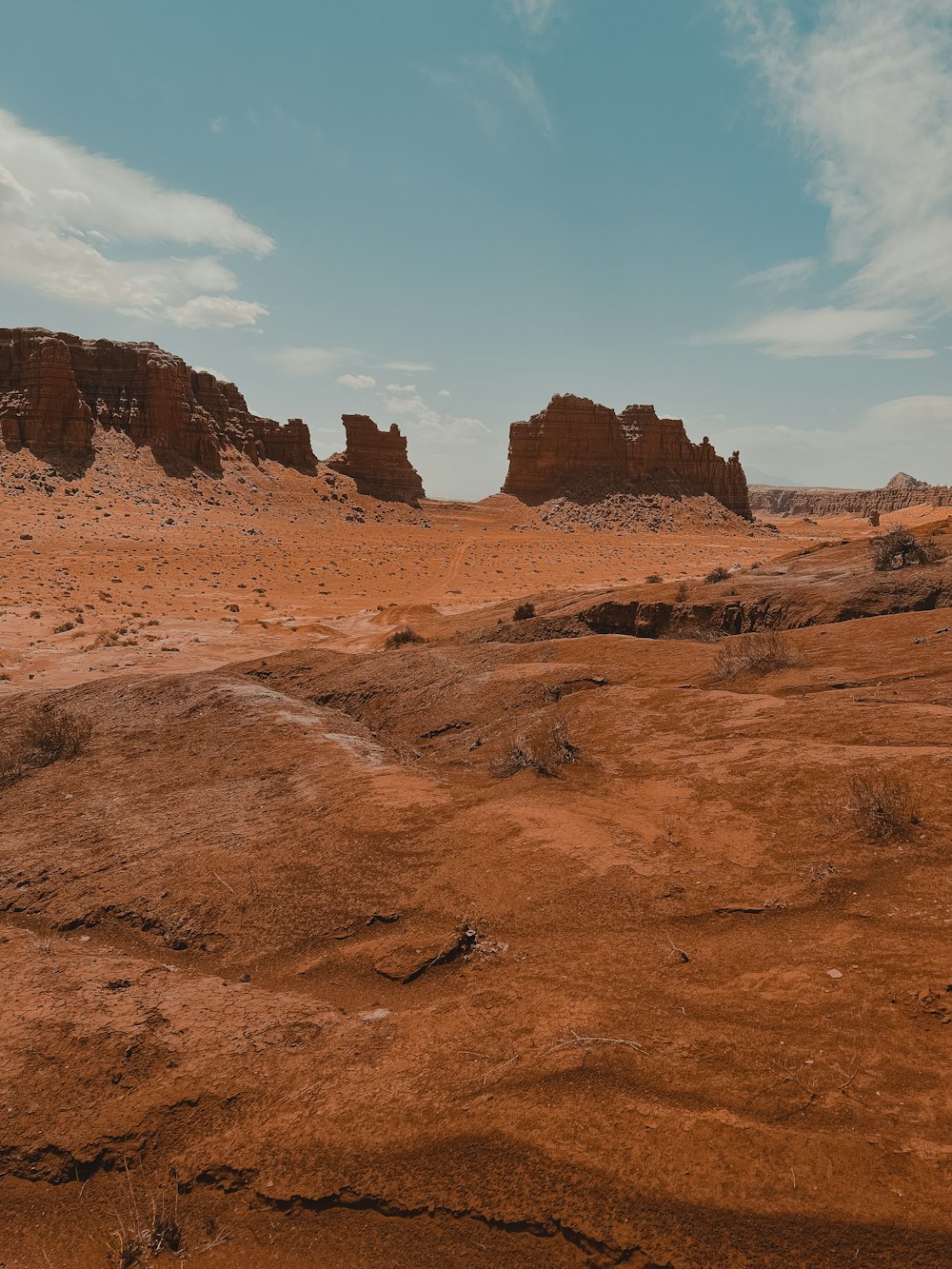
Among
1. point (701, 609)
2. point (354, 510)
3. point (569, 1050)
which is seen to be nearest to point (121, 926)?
point (569, 1050)

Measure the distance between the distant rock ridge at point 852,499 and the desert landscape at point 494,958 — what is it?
9062cm

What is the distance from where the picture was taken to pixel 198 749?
7.85m

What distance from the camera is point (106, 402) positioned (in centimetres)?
6225

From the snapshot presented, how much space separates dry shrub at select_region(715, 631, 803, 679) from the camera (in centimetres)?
838

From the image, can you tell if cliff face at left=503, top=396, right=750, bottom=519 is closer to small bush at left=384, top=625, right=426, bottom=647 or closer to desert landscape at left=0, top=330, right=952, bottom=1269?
small bush at left=384, top=625, right=426, bottom=647

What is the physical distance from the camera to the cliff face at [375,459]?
73.4 m

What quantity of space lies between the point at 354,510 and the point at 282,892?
6304 cm

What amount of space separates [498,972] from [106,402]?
70762 mm

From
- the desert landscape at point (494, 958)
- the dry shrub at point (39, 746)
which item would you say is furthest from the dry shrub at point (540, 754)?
the dry shrub at point (39, 746)

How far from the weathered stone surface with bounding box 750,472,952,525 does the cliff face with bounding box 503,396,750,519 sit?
23948 mm

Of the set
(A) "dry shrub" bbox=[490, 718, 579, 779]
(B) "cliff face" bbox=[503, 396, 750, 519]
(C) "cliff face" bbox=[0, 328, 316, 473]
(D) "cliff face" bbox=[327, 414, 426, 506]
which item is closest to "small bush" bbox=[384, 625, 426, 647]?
(A) "dry shrub" bbox=[490, 718, 579, 779]

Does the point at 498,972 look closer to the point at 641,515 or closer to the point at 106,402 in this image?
the point at 106,402

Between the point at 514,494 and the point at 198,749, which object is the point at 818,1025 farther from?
the point at 514,494

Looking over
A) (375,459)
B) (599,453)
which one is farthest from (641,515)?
(375,459)
